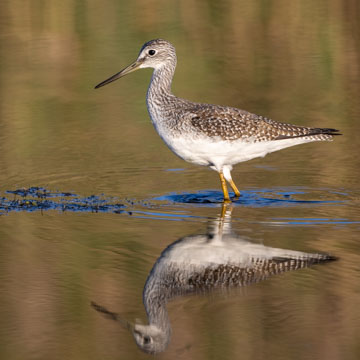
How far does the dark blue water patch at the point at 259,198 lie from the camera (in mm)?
9820

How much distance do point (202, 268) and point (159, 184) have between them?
3.37 meters

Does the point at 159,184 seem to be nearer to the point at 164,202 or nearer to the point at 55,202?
the point at 164,202

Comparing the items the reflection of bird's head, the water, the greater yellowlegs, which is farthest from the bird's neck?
the reflection of bird's head

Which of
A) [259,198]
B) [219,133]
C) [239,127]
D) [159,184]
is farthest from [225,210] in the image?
[159,184]

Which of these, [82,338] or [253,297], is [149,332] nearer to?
[82,338]

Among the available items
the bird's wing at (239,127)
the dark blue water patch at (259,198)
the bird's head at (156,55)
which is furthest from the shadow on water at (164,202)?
the bird's head at (156,55)

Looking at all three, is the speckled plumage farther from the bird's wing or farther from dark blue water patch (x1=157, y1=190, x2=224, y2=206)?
the bird's wing

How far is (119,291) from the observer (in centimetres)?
711

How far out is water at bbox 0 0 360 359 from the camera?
6.36 metres

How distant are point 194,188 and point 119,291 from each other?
144 inches

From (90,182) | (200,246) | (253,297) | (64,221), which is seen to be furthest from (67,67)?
(253,297)

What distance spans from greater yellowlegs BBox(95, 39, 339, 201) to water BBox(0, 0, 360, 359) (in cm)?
45

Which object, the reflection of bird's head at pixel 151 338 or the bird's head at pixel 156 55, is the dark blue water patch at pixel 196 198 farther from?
the reflection of bird's head at pixel 151 338

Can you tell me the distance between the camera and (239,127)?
1010cm
